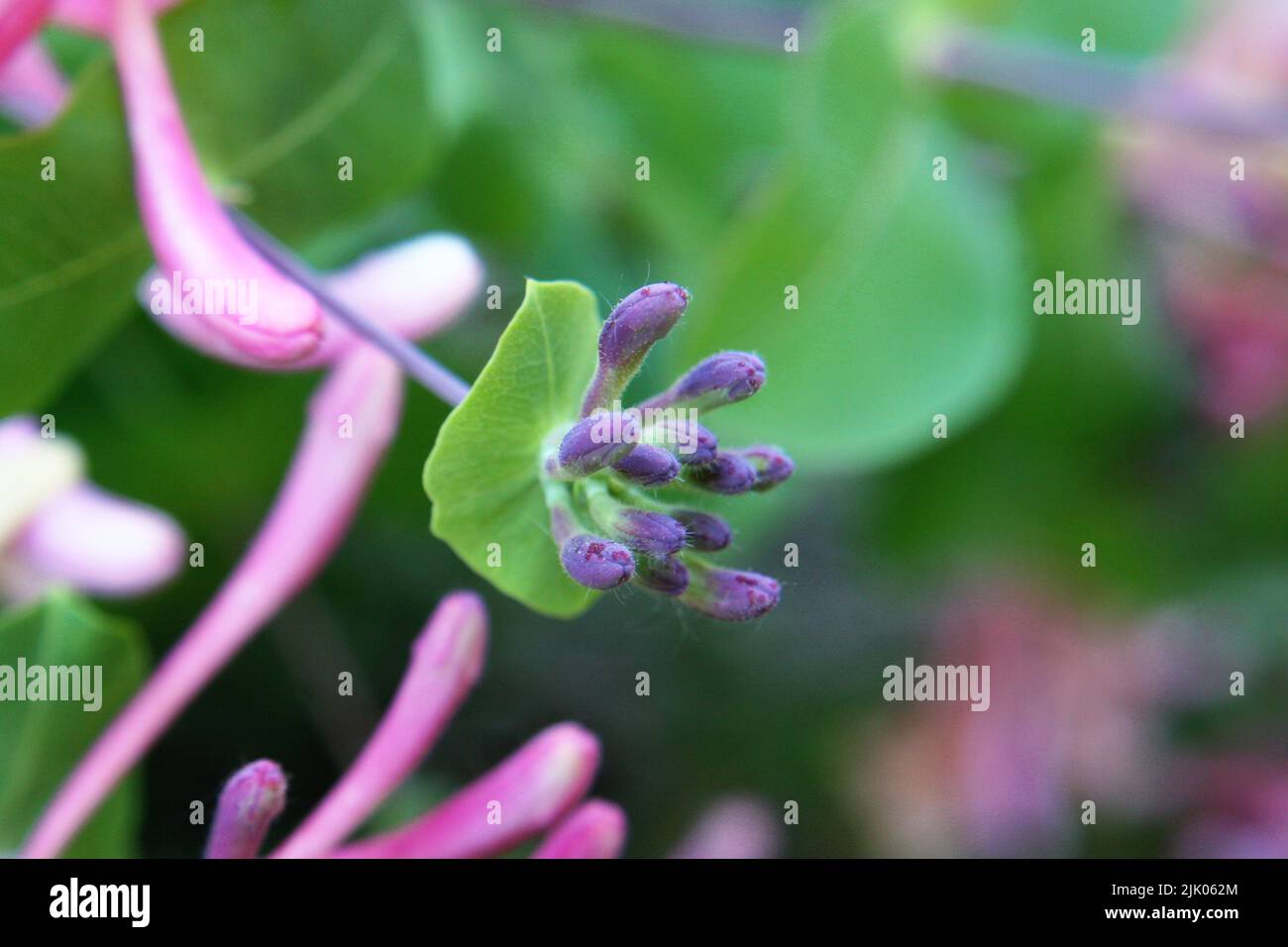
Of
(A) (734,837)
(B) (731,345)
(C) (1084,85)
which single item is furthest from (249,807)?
(C) (1084,85)

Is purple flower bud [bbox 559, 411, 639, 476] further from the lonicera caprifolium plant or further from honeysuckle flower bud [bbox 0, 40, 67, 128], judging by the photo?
honeysuckle flower bud [bbox 0, 40, 67, 128]

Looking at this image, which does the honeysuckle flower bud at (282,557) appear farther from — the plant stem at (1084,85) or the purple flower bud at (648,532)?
the plant stem at (1084,85)

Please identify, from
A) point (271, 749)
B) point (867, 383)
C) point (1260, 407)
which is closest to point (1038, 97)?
point (867, 383)

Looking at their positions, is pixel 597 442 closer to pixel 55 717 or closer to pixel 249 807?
pixel 249 807

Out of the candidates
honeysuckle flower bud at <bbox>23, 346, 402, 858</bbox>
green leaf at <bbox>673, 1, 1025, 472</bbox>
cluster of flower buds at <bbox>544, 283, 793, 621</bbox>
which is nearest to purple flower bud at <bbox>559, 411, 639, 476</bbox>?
cluster of flower buds at <bbox>544, 283, 793, 621</bbox>

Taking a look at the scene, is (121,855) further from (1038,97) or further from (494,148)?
(1038,97)

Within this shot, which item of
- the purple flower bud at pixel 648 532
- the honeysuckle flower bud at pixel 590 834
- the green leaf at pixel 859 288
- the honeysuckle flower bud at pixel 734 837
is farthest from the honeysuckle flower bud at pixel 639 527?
the green leaf at pixel 859 288
